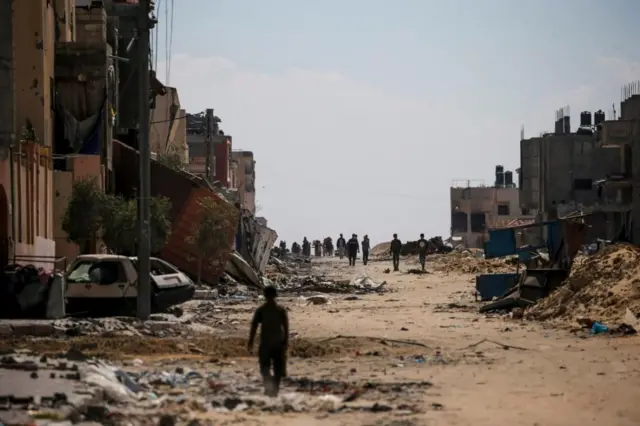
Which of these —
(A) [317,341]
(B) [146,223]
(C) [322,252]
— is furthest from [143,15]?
(C) [322,252]

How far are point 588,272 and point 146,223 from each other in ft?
31.4

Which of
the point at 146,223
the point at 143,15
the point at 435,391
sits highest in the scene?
the point at 143,15

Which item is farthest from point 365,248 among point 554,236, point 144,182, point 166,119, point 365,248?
point 144,182

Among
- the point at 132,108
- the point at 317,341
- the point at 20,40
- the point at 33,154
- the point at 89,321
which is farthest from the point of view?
the point at 132,108

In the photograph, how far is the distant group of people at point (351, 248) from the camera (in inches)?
2329

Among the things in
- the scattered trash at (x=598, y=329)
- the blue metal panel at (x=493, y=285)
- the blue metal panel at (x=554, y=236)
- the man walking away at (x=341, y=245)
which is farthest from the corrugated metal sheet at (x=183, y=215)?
the man walking away at (x=341, y=245)

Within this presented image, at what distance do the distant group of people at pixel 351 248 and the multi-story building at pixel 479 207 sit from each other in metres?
23.3

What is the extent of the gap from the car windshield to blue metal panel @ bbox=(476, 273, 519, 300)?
35.7 feet

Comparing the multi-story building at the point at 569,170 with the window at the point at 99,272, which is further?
the multi-story building at the point at 569,170

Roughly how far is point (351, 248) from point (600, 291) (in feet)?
151

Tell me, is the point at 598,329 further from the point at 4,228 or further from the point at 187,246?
the point at 187,246

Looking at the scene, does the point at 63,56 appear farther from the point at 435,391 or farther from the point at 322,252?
the point at 322,252

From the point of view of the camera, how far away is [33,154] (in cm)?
3169

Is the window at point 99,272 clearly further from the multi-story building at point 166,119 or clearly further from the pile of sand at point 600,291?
the multi-story building at point 166,119
